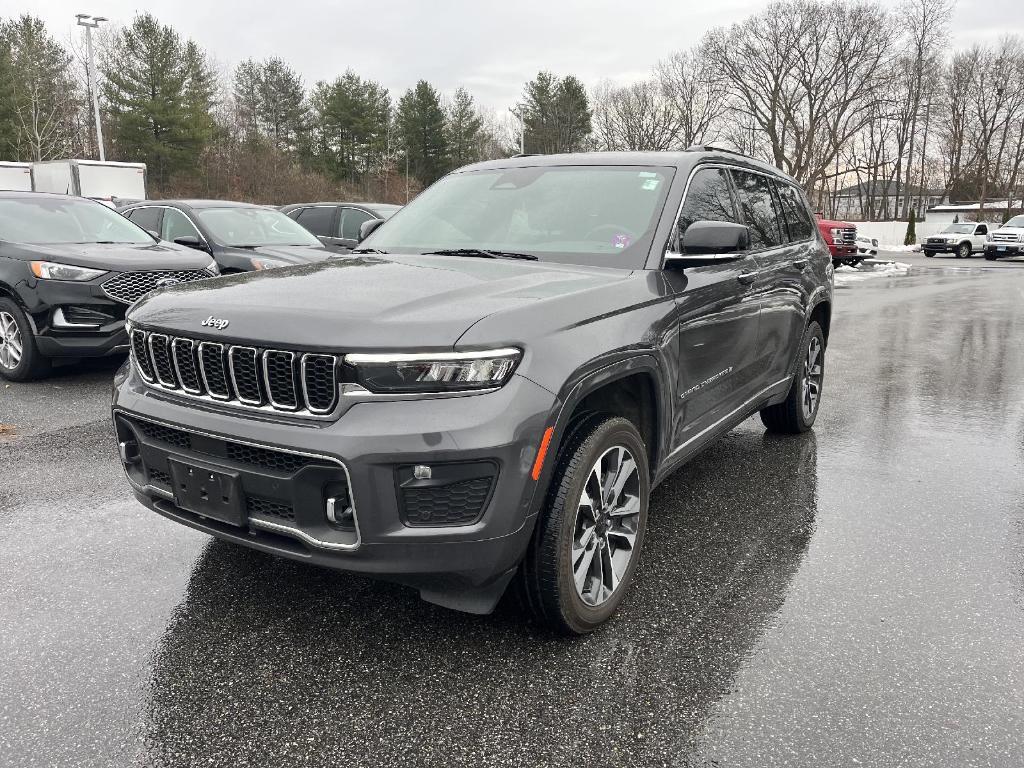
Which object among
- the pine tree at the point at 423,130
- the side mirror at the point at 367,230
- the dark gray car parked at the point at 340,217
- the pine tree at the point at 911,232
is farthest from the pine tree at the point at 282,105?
the side mirror at the point at 367,230

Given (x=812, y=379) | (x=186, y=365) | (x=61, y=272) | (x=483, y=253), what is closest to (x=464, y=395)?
(x=186, y=365)

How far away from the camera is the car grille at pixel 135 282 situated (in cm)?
725

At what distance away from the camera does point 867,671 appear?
9.28ft

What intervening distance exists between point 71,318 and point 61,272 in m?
0.42

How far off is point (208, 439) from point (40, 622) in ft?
3.73

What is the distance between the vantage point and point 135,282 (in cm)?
739

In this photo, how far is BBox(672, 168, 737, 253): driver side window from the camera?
12.3 feet

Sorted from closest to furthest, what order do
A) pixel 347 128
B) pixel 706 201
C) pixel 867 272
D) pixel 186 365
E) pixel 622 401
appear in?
pixel 186 365
pixel 622 401
pixel 706 201
pixel 867 272
pixel 347 128

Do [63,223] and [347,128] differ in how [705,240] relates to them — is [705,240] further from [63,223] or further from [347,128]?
[347,128]

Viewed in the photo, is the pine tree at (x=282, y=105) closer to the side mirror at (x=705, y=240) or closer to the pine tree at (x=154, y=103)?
the pine tree at (x=154, y=103)

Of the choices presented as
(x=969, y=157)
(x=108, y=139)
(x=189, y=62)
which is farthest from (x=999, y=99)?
(x=108, y=139)

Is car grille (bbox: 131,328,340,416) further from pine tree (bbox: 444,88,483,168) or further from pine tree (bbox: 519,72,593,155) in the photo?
pine tree (bbox: 519,72,593,155)

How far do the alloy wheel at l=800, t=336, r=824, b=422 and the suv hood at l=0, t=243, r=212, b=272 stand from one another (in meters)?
5.62

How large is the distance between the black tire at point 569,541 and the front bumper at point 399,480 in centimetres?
13
